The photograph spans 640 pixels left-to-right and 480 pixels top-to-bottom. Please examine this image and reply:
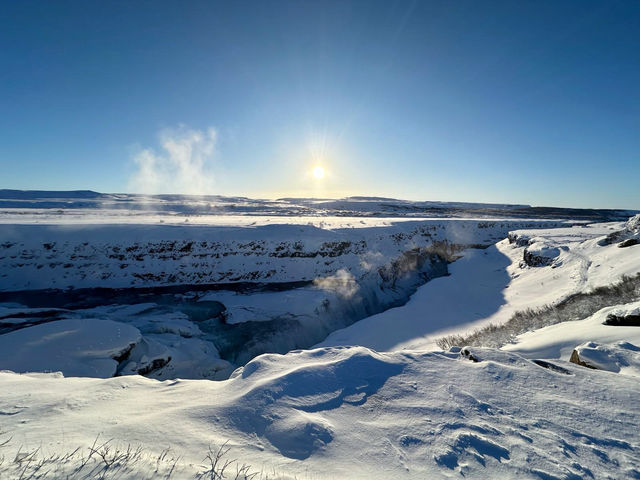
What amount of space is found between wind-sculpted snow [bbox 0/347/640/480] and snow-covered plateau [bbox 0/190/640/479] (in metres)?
0.02

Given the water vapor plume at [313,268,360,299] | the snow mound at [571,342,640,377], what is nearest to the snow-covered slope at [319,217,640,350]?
the water vapor plume at [313,268,360,299]

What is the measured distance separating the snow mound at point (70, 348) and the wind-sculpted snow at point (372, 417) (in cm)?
295

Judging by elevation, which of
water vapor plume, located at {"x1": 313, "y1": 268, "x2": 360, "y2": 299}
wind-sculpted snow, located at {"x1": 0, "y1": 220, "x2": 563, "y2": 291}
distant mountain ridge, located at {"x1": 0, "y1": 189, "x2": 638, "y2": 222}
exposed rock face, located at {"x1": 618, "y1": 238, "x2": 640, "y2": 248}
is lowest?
water vapor plume, located at {"x1": 313, "y1": 268, "x2": 360, "y2": 299}

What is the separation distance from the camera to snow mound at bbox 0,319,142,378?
21.7 feet

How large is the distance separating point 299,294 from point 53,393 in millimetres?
11519

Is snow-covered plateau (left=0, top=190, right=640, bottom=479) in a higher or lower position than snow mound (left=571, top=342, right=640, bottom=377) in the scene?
lower

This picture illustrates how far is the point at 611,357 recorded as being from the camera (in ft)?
14.3

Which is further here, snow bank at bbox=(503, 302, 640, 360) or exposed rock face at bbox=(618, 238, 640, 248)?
exposed rock face at bbox=(618, 238, 640, 248)

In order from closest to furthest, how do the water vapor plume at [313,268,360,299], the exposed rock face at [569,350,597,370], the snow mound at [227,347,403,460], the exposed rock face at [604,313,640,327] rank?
the snow mound at [227,347,403,460]
the exposed rock face at [569,350,597,370]
the exposed rock face at [604,313,640,327]
the water vapor plume at [313,268,360,299]

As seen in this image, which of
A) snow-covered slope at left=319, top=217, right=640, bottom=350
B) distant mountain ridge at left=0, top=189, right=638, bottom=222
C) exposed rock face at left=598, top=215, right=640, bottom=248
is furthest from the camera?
distant mountain ridge at left=0, top=189, right=638, bottom=222

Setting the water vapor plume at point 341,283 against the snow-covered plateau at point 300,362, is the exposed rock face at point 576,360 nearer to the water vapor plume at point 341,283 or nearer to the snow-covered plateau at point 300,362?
the snow-covered plateau at point 300,362

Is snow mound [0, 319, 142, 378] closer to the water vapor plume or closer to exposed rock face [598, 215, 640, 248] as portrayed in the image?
the water vapor plume

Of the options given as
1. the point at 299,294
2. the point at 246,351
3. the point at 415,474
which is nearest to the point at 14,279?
the point at 246,351

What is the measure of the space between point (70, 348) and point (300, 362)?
684cm
